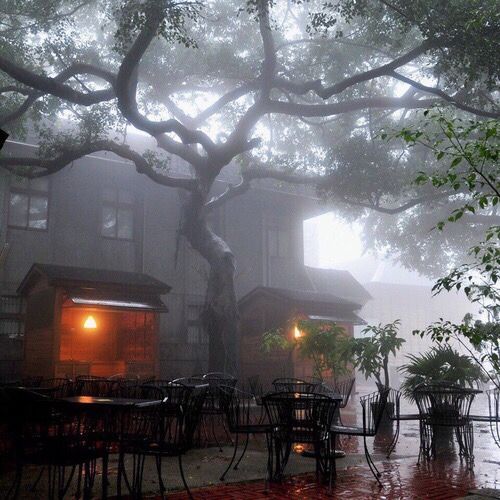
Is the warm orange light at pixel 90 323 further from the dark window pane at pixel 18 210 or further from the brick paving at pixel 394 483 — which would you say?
the brick paving at pixel 394 483

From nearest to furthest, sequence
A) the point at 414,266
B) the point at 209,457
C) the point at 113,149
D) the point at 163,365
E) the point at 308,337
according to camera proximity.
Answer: the point at 209,457, the point at 308,337, the point at 113,149, the point at 163,365, the point at 414,266

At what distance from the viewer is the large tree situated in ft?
43.4

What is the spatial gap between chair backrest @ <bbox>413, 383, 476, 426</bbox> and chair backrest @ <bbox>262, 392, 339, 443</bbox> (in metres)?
A: 2.58

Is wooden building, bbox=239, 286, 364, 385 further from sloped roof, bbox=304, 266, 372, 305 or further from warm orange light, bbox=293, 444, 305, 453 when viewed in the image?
warm orange light, bbox=293, 444, 305, 453

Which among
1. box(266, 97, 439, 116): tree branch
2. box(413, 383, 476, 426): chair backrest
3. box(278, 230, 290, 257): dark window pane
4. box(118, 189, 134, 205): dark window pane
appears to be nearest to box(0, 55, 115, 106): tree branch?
box(266, 97, 439, 116): tree branch

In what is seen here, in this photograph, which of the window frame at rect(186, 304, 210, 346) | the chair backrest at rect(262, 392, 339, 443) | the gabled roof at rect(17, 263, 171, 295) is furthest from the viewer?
the window frame at rect(186, 304, 210, 346)

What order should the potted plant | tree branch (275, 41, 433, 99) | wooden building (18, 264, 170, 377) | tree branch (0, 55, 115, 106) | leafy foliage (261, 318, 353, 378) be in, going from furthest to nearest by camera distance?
wooden building (18, 264, 170, 377) < tree branch (275, 41, 433, 99) < tree branch (0, 55, 115, 106) < leafy foliage (261, 318, 353, 378) < the potted plant

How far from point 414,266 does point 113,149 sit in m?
19.4

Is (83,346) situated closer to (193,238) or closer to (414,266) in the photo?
(193,238)

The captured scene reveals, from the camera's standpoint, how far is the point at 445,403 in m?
8.77

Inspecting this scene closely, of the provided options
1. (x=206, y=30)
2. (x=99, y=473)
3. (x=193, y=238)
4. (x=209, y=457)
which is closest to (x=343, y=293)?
(x=193, y=238)

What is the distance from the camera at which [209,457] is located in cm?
794

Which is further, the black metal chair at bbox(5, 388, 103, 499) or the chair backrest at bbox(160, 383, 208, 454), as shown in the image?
the chair backrest at bbox(160, 383, 208, 454)

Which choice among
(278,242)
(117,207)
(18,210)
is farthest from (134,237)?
(278,242)
